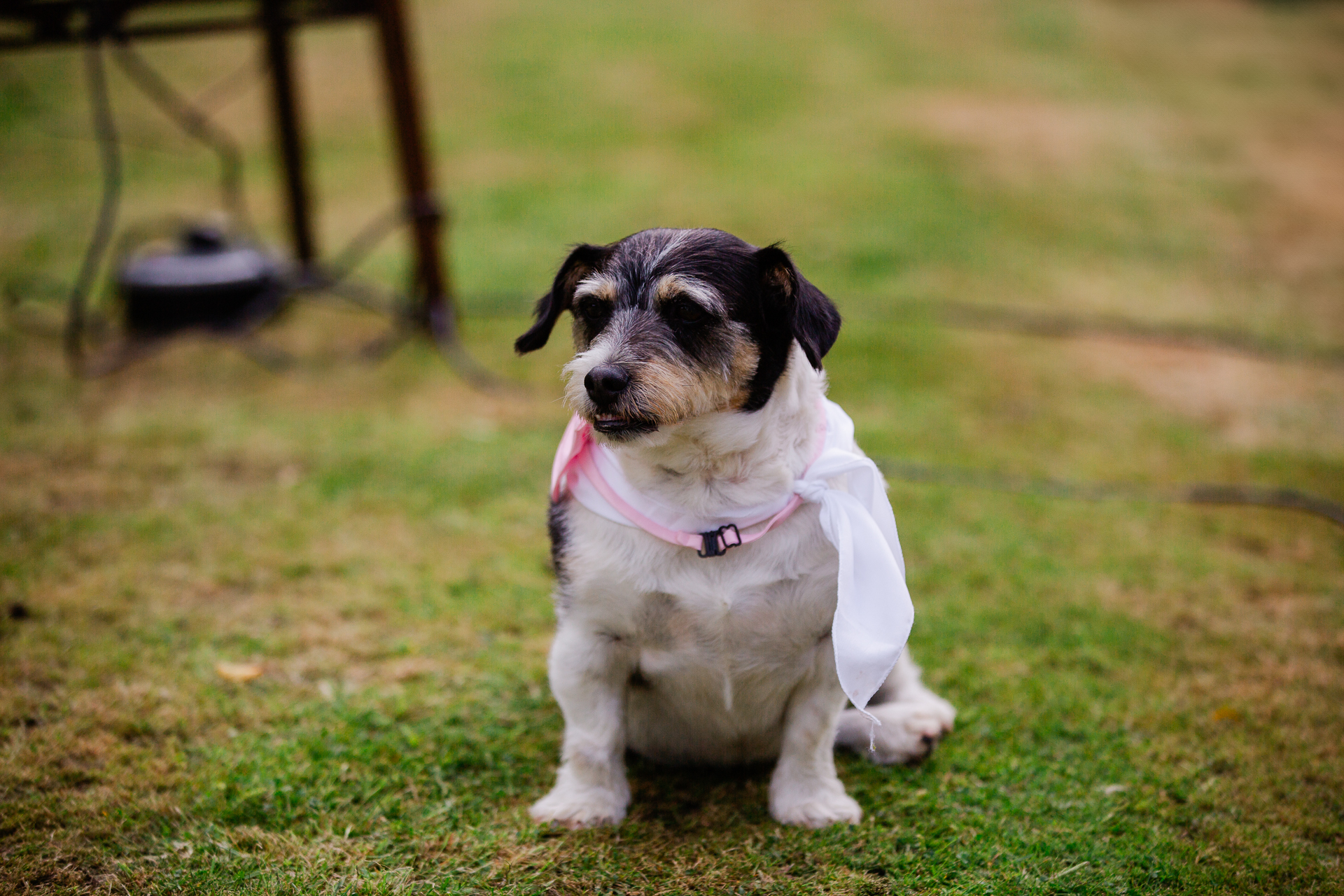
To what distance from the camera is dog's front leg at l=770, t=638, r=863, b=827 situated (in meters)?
2.92

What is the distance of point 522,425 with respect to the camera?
6.09 meters

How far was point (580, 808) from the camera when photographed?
9.78 feet

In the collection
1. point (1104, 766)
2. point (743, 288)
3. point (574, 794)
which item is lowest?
point (1104, 766)

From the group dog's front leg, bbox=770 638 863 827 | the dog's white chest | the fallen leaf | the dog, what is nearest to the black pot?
the fallen leaf

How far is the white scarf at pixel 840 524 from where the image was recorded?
8.63 ft

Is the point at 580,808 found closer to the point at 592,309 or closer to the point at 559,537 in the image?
the point at 559,537

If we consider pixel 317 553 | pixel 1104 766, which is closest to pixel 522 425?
pixel 317 553

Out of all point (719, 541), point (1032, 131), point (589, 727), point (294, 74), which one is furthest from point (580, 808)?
point (1032, 131)

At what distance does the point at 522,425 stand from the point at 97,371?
9.48 feet

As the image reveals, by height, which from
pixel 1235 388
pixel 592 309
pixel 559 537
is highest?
pixel 592 309

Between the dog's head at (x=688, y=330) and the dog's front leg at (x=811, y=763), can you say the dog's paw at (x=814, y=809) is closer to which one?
the dog's front leg at (x=811, y=763)

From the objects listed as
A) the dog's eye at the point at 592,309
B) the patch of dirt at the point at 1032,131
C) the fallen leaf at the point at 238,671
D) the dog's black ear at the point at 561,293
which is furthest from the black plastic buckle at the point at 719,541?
the patch of dirt at the point at 1032,131

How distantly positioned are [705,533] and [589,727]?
27.9 inches

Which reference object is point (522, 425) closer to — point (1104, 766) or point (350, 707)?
point (350, 707)
